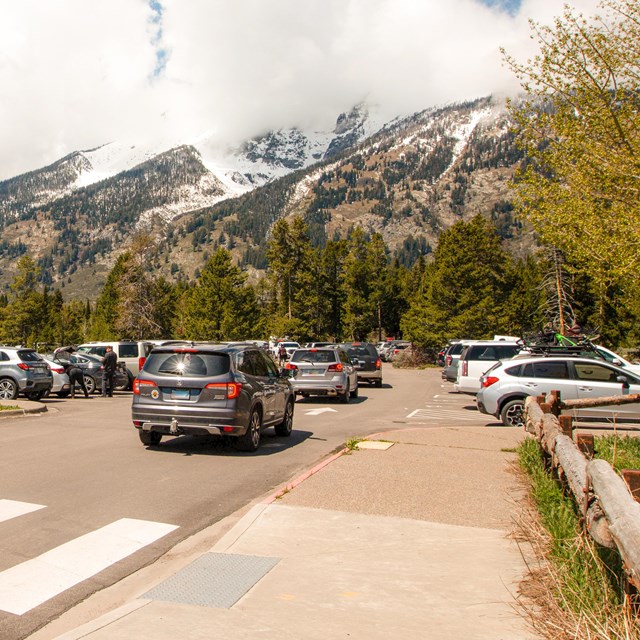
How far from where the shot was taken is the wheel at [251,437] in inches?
435

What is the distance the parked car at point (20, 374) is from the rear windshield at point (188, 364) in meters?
10.9

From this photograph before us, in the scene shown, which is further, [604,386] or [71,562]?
[604,386]

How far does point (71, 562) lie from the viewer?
17.5 ft

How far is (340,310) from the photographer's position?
8594 centimetres

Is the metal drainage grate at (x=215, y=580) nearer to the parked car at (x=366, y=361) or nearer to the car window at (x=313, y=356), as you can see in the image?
the car window at (x=313, y=356)

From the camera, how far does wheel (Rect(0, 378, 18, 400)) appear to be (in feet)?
65.5

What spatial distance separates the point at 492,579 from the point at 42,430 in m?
11.4

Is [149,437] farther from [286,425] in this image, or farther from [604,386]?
[604,386]

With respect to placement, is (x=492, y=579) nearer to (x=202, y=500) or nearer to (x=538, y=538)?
(x=538, y=538)

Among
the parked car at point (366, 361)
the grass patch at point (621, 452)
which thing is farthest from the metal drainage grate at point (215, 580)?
the parked car at point (366, 361)

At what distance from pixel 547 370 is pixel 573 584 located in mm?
11716

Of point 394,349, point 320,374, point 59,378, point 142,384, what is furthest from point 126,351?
point 394,349

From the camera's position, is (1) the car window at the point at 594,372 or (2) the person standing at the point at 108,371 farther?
(2) the person standing at the point at 108,371

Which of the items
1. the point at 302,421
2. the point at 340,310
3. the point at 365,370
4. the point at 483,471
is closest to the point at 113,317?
the point at 340,310
